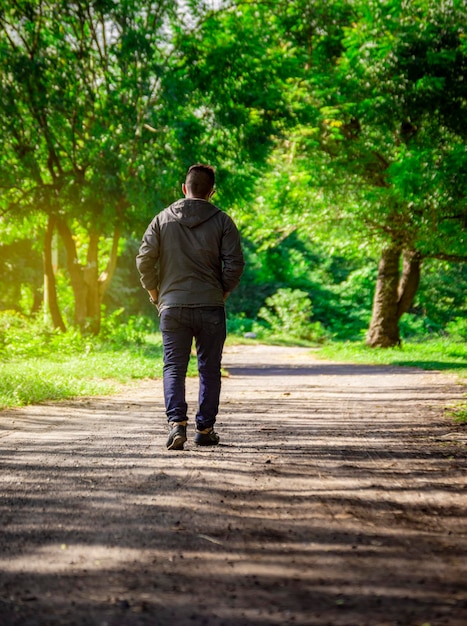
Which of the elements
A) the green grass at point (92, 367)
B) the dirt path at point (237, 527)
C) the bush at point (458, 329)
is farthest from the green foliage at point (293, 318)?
the dirt path at point (237, 527)

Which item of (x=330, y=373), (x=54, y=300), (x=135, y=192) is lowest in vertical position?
(x=330, y=373)

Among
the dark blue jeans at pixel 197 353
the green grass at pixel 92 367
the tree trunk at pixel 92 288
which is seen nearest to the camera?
the dark blue jeans at pixel 197 353

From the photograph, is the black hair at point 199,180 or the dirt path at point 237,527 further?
the black hair at point 199,180

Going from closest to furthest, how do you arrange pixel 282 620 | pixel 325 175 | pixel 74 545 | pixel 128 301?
pixel 282 620
pixel 74 545
pixel 325 175
pixel 128 301

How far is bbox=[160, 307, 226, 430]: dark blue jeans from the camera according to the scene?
18.1 ft

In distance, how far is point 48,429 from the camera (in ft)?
22.0

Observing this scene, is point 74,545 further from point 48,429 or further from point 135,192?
point 135,192

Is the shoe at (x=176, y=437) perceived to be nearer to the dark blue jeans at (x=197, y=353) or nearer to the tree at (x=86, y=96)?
the dark blue jeans at (x=197, y=353)

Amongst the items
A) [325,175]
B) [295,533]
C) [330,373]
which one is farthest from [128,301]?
[295,533]

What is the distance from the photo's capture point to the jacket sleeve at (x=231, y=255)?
5.54 metres

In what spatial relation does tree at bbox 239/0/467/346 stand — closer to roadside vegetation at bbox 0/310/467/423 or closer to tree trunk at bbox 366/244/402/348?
tree trunk at bbox 366/244/402/348

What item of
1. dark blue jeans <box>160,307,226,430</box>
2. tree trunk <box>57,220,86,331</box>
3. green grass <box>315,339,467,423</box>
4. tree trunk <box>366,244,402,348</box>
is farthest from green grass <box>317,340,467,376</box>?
dark blue jeans <box>160,307,226,430</box>

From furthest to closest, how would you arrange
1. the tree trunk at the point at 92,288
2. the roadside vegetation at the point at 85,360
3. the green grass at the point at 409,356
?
the tree trunk at the point at 92,288 → the green grass at the point at 409,356 → the roadside vegetation at the point at 85,360

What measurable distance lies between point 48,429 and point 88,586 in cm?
430
